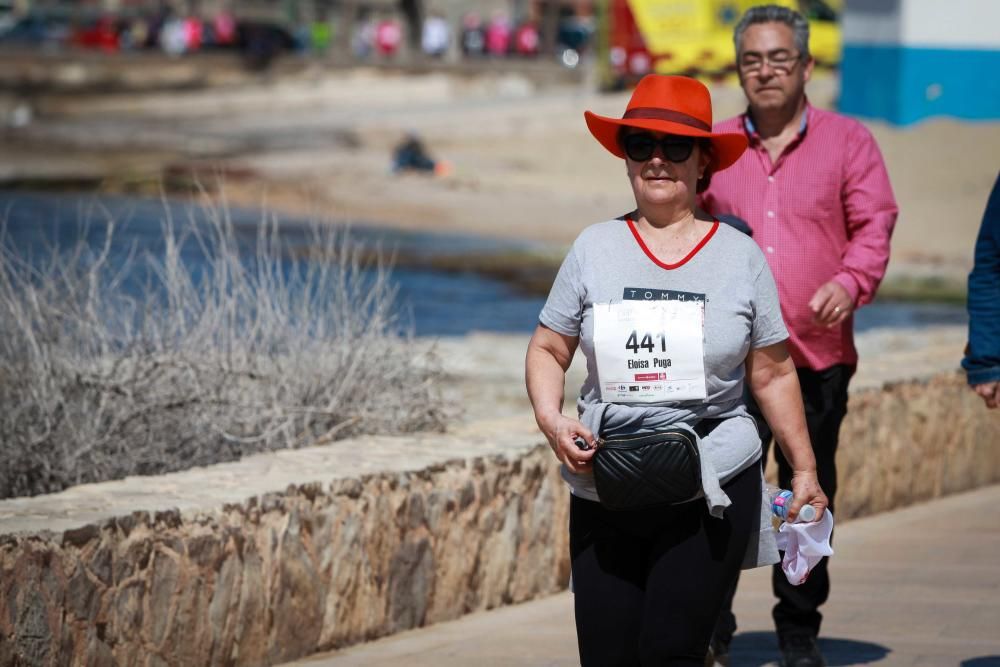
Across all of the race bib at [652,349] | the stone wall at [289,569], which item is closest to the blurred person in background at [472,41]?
the stone wall at [289,569]

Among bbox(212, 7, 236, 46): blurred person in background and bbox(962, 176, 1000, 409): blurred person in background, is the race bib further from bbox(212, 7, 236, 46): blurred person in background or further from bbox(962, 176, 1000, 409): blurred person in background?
bbox(212, 7, 236, 46): blurred person in background

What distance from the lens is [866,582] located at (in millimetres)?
6980

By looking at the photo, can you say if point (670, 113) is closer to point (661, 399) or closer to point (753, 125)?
point (661, 399)

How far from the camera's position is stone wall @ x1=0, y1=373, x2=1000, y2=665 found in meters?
4.76

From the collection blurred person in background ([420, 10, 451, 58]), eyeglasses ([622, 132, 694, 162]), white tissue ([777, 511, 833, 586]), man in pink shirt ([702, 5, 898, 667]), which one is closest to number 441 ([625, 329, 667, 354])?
eyeglasses ([622, 132, 694, 162])

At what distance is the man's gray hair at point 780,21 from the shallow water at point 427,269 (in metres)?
5.97

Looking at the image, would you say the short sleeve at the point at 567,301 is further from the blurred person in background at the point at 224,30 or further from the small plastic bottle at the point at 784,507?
the blurred person in background at the point at 224,30

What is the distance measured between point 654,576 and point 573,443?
35cm

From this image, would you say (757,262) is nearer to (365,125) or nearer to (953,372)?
(953,372)

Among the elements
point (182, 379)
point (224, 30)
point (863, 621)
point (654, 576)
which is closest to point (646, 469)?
point (654, 576)

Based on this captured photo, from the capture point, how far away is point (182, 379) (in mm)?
7215

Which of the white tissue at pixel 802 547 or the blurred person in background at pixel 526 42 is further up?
the white tissue at pixel 802 547

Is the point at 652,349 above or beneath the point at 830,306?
above

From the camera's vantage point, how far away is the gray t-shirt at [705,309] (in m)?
4.01
